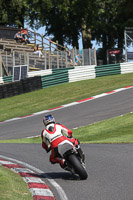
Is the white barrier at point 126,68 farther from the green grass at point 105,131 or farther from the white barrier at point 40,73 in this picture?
the green grass at point 105,131

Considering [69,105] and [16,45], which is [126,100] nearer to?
[69,105]

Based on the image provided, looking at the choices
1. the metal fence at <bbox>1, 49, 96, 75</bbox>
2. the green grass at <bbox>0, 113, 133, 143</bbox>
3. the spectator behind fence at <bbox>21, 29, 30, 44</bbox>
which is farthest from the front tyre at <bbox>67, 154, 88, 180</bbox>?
the spectator behind fence at <bbox>21, 29, 30, 44</bbox>

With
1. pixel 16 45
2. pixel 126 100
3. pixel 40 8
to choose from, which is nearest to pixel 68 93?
pixel 126 100

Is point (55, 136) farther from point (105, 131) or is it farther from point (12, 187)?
point (105, 131)

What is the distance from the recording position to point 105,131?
16.3 meters

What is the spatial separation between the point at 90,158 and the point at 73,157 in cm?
237

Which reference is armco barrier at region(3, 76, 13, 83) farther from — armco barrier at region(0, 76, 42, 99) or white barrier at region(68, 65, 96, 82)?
white barrier at region(68, 65, 96, 82)

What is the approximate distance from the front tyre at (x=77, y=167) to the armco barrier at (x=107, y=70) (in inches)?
1065

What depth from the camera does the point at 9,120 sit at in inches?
891

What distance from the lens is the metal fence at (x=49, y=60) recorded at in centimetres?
3516

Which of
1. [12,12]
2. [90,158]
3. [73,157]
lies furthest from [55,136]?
[12,12]

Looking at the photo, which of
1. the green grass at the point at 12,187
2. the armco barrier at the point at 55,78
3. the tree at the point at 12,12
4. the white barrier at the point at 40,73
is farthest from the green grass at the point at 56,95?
the tree at the point at 12,12

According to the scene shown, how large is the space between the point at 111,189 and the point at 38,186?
1423mm

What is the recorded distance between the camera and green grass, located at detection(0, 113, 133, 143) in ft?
48.7
